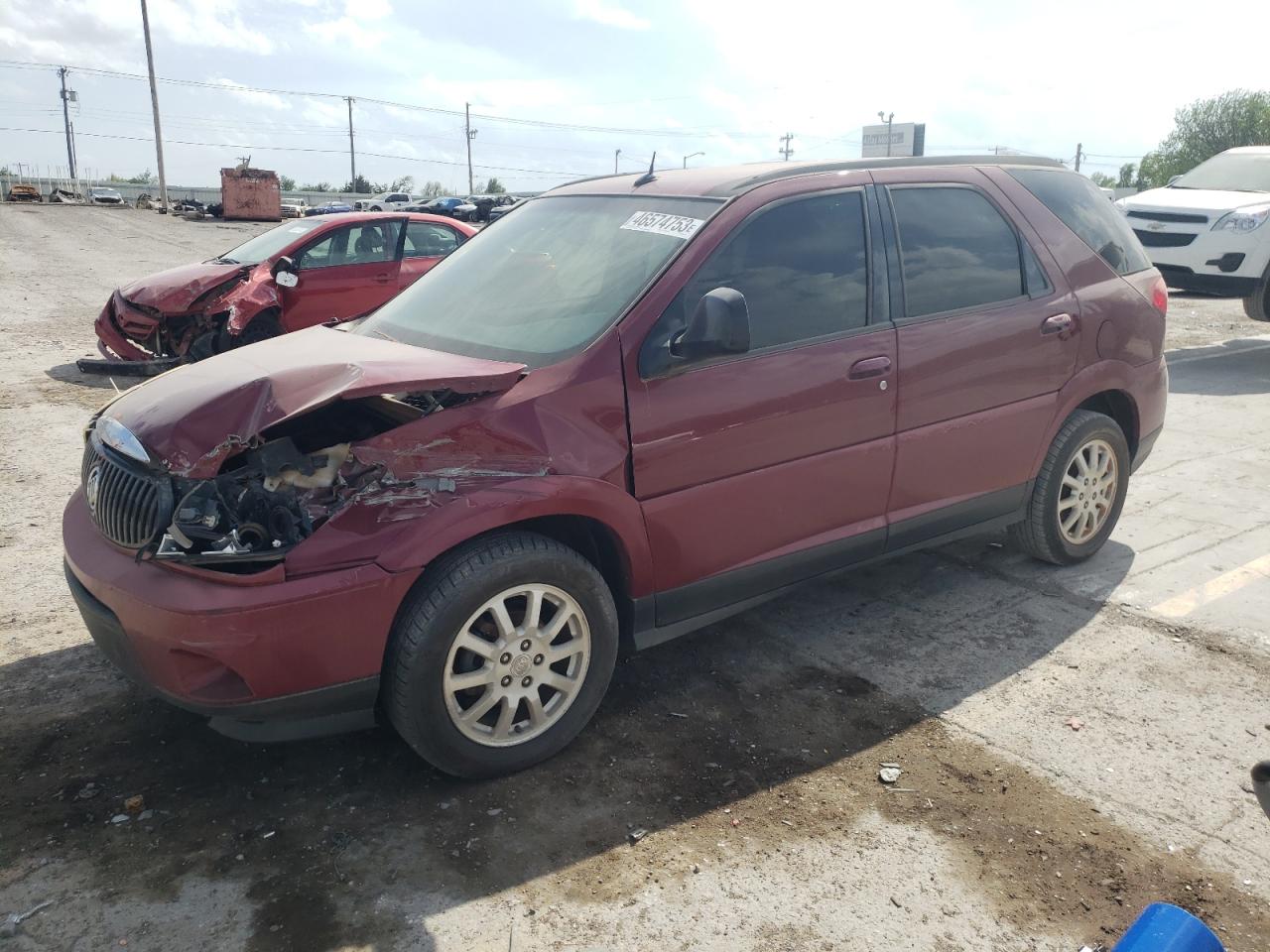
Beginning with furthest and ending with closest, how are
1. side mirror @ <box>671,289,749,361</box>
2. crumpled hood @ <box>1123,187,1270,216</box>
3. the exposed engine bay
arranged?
crumpled hood @ <box>1123,187,1270,216</box>
side mirror @ <box>671,289,749,361</box>
the exposed engine bay

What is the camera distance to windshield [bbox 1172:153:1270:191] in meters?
11.6

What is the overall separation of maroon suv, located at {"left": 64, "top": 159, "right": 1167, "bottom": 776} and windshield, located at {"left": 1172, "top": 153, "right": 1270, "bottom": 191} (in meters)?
8.75

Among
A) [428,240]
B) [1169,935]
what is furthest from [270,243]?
[1169,935]

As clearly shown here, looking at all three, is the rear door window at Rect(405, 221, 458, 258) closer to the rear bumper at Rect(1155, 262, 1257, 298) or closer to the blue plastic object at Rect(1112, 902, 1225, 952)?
the rear bumper at Rect(1155, 262, 1257, 298)

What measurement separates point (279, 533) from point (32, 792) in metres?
1.24

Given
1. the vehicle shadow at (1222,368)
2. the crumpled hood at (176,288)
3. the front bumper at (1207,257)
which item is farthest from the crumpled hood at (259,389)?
the front bumper at (1207,257)

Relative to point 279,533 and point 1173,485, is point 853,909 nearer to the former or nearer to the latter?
point 279,533

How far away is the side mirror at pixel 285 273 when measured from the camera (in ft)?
28.1

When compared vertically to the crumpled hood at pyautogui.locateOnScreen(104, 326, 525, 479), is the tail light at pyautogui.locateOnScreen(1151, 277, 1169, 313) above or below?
above

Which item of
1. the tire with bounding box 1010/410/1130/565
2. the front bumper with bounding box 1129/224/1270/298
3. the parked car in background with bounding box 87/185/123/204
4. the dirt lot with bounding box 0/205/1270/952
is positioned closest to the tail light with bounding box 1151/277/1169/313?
the tire with bounding box 1010/410/1130/565

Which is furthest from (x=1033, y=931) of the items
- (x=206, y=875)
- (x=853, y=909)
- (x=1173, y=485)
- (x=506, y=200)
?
(x=506, y=200)

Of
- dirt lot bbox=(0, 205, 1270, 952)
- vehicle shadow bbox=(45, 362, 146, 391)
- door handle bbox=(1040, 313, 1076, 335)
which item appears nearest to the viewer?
dirt lot bbox=(0, 205, 1270, 952)

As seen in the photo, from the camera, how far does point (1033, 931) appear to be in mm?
2646

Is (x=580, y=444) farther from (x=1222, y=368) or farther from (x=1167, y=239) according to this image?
(x=1167, y=239)
